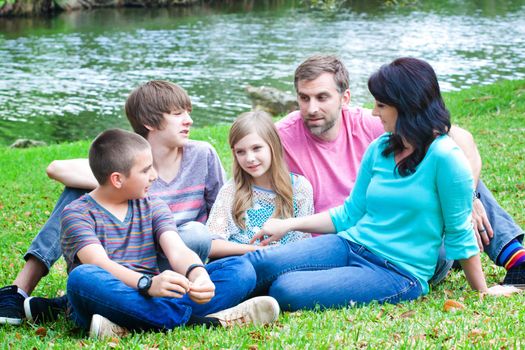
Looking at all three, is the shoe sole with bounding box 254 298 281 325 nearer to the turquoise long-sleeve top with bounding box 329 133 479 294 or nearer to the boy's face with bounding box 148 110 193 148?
the turquoise long-sleeve top with bounding box 329 133 479 294

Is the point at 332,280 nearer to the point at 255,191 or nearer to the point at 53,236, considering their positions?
the point at 255,191

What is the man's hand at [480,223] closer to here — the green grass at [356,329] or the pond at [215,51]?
the green grass at [356,329]

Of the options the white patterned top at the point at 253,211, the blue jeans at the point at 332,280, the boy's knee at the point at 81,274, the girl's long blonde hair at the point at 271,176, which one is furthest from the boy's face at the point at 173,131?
the boy's knee at the point at 81,274

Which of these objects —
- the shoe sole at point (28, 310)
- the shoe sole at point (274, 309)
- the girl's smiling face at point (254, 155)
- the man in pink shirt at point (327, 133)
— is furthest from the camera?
the man in pink shirt at point (327, 133)

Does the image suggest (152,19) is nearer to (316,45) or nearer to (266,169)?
(316,45)

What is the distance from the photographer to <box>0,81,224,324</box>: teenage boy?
15.6 ft

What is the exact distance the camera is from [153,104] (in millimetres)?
5027

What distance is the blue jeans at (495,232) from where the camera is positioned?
480cm

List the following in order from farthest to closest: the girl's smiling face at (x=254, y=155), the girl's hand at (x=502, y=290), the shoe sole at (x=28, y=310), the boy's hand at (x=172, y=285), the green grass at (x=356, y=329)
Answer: the girl's smiling face at (x=254, y=155), the shoe sole at (x=28, y=310), the girl's hand at (x=502, y=290), the boy's hand at (x=172, y=285), the green grass at (x=356, y=329)

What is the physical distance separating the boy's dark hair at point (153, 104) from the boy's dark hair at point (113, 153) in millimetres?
534

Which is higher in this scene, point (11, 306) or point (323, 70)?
point (323, 70)

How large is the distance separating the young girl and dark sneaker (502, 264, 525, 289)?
4.29 ft

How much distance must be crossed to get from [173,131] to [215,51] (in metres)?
22.5

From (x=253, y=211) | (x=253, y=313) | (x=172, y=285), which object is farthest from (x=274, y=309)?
(x=253, y=211)
